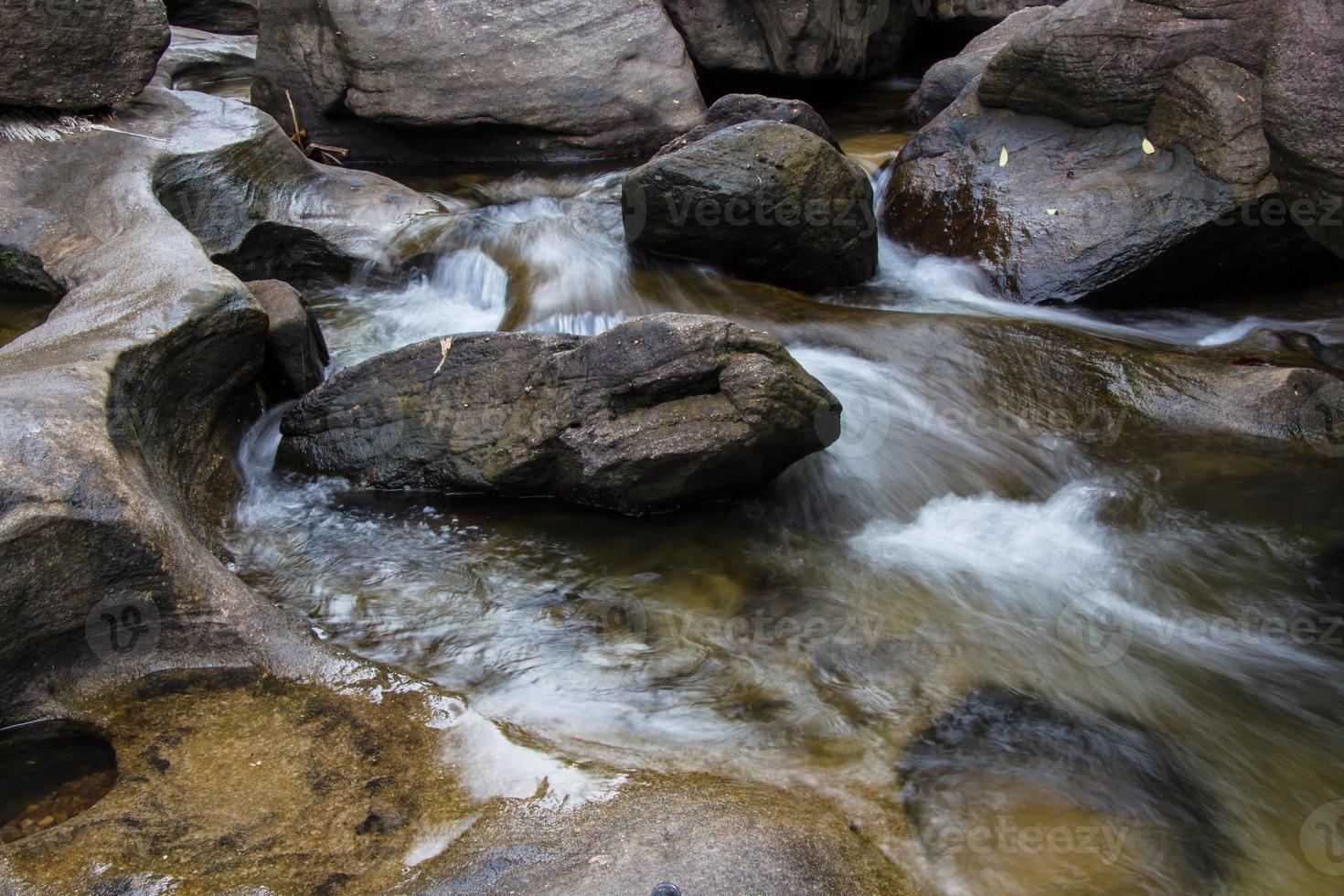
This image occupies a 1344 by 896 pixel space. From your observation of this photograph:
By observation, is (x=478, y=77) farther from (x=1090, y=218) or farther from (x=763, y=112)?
(x=1090, y=218)

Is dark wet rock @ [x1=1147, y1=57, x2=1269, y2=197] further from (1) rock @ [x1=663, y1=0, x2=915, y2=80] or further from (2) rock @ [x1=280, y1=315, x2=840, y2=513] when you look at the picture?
(1) rock @ [x1=663, y1=0, x2=915, y2=80]

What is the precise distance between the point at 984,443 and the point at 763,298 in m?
1.82

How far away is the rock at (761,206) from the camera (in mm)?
6328

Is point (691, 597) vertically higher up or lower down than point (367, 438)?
lower down

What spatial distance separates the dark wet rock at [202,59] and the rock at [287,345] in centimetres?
628

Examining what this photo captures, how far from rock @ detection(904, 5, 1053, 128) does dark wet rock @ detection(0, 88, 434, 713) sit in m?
4.87

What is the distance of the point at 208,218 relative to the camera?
263 inches

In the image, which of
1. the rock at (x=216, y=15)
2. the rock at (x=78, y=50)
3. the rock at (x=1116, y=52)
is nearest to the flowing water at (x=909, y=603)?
the rock at (x=1116, y=52)

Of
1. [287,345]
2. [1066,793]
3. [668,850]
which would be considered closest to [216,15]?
[287,345]

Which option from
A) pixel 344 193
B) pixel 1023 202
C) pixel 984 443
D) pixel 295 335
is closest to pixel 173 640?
pixel 295 335

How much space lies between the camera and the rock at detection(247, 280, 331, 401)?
5523 millimetres

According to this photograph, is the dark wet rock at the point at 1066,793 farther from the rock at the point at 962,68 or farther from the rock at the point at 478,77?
the rock at the point at 962,68

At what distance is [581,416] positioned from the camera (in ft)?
15.5

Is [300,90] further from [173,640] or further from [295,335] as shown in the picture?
[173,640]
